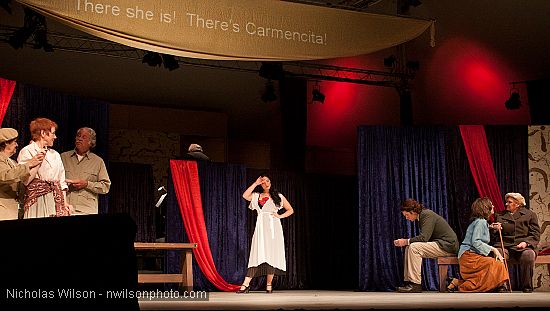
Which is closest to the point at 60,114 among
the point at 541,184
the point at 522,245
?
the point at 522,245

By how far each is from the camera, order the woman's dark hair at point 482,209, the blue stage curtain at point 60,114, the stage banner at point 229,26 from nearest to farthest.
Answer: the stage banner at point 229,26, the blue stage curtain at point 60,114, the woman's dark hair at point 482,209

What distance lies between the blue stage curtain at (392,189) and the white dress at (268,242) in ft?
7.00

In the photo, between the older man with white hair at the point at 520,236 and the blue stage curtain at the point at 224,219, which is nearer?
→ the older man with white hair at the point at 520,236

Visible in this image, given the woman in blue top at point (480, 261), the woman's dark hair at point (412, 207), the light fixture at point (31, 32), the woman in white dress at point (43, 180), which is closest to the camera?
the woman in white dress at point (43, 180)

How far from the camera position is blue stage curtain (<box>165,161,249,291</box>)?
902 cm

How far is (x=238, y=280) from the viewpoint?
919 cm

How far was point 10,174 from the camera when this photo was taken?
15.5ft

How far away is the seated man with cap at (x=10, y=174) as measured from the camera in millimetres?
4746

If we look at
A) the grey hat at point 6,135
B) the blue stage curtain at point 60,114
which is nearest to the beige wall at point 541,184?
the blue stage curtain at point 60,114

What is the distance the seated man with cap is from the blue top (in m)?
4.53

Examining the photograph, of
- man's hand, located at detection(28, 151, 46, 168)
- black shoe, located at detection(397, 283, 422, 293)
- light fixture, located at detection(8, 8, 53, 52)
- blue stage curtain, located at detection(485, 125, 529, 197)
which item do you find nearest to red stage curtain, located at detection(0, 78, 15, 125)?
light fixture, located at detection(8, 8, 53, 52)

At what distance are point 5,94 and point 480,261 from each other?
504 cm

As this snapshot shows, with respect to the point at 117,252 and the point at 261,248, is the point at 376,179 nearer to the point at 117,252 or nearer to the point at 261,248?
the point at 261,248

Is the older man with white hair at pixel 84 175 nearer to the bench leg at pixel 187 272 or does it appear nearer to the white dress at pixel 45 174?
the white dress at pixel 45 174
